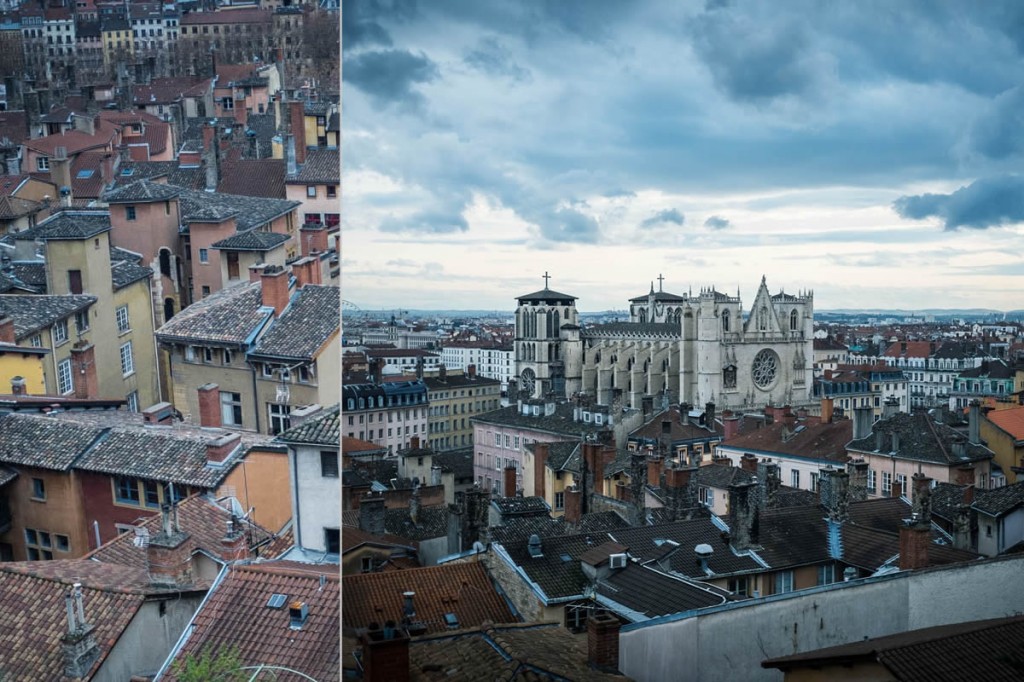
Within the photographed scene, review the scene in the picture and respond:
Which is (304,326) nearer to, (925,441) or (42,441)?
(42,441)

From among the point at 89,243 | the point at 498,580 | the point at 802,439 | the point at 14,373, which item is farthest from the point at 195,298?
the point at 802,439

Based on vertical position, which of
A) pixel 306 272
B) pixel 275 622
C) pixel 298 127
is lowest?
pixel 275 622

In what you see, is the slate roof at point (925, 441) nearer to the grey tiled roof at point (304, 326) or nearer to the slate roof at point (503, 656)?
the slate roof at point (503, 656)

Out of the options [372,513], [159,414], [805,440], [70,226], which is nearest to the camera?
[159,414]

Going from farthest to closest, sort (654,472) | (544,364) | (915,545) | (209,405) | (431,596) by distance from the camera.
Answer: (544,364) → (654,472) → (431,596) → (915,545) → (209,405)

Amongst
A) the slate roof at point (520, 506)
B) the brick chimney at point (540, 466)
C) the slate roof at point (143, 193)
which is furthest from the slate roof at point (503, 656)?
the brick chimney at point (540, 466)

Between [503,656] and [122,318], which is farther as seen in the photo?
[503,656]

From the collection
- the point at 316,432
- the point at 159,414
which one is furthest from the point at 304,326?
the point at 159,414
